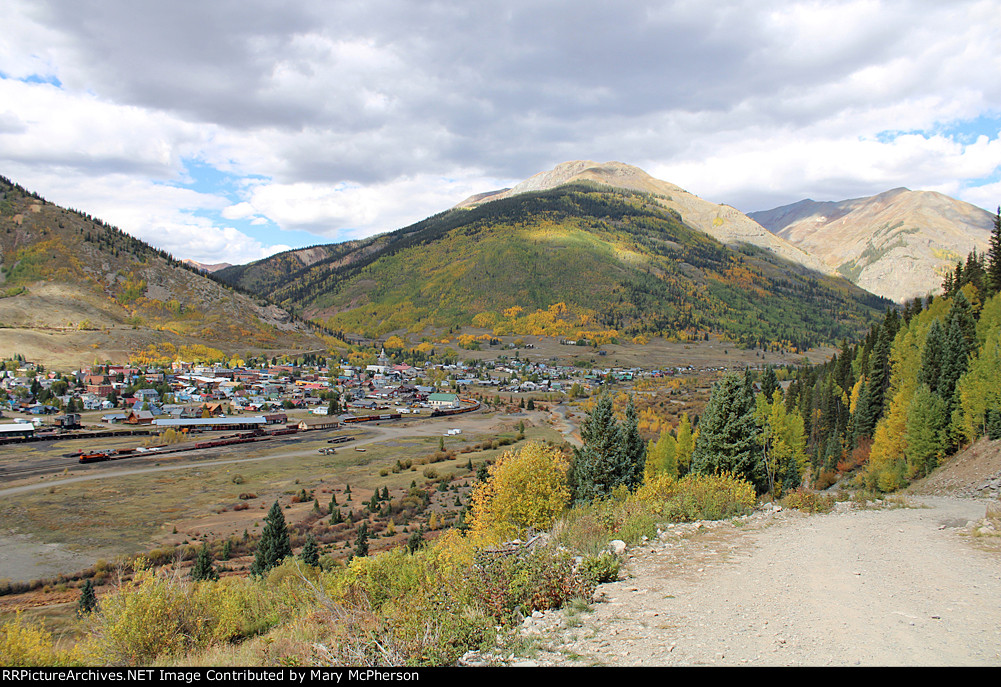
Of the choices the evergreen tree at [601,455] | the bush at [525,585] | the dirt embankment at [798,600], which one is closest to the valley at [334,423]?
the bush at [525,585]

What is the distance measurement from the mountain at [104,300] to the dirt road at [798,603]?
14488 centimetres

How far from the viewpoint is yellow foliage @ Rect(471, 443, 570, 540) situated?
20.0m

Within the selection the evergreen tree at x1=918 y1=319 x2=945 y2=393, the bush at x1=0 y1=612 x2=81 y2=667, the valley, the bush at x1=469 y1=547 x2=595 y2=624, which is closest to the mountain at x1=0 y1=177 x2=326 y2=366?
the valley

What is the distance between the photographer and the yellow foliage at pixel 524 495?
20047mm

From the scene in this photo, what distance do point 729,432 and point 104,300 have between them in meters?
181

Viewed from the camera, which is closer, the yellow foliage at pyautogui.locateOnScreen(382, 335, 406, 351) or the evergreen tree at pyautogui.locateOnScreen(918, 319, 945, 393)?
the evergreen tree at pyautogui.locateOnScreen(918, 319, 945, 393)

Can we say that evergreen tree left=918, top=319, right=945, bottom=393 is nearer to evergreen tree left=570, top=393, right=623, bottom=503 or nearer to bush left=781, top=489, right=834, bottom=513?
evergreen tree left=570, top=393, right=623, bottom=503

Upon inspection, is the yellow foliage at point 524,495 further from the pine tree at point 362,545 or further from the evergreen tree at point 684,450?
the evergreen tree at point 684,450

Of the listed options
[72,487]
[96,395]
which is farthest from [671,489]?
[96,395]

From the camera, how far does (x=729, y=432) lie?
22797 millimetres

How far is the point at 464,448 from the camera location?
6850 centimetres

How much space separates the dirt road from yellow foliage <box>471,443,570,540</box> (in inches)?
362
